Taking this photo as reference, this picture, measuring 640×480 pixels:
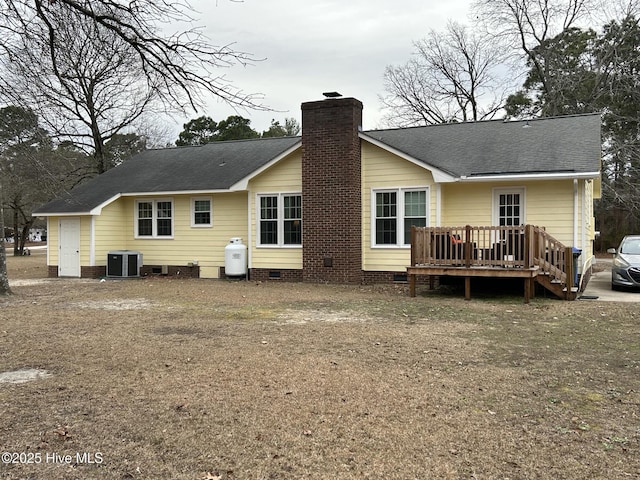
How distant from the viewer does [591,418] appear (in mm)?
4516

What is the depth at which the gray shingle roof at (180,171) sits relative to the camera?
18052 mm

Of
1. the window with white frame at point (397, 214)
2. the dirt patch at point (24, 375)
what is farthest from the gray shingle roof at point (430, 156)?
the dirt patch at point (24, 375)

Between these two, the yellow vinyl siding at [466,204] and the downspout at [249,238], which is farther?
the downspout at [249,238]

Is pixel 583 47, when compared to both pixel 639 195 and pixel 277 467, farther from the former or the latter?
pixel 277 467

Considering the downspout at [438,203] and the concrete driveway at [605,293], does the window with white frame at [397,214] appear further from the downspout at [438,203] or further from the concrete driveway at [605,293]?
the concrete driveway at [605,293]

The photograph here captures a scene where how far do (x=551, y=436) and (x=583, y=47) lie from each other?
33.1m

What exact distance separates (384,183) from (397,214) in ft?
3.04

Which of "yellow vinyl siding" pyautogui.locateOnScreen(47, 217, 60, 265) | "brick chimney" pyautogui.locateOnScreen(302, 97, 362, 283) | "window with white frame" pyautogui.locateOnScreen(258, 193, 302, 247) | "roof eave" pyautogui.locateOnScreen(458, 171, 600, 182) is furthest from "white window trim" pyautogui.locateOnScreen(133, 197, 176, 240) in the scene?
"roof eave" pyautogui.locateOnScreen(458, 171, 600, 182)

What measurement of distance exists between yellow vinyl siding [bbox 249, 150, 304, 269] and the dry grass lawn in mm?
6483

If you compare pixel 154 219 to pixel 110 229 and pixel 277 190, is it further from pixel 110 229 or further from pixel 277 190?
pixel 277 190

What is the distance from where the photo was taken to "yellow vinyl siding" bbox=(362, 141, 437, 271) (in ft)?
48.3

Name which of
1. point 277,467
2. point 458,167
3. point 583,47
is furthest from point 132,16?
point 583,47

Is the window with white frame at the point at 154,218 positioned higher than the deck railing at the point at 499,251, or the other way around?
the window with white frame at the point at 154,218

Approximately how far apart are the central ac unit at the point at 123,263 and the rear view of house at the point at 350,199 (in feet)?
1.47
